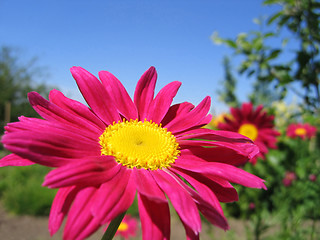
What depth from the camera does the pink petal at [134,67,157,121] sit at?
83 centimetres

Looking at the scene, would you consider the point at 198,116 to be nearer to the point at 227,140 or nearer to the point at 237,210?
the point at 227,140

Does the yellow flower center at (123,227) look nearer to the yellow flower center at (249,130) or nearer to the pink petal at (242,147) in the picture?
the yellow flower center at (249,130)

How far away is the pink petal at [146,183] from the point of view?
1.77 feet

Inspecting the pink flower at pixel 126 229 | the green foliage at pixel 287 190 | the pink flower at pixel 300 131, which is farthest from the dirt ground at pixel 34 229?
the pink flower at pixel 300 131

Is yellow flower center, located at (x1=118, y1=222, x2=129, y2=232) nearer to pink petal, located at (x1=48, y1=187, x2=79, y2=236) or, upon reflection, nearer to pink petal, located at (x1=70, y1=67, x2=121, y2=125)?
pink petal, located at (x1=70, y1=67, x2=121, y2=125)

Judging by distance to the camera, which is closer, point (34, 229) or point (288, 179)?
point (288, 179)

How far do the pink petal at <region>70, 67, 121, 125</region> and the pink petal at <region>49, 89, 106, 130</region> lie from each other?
20 mm

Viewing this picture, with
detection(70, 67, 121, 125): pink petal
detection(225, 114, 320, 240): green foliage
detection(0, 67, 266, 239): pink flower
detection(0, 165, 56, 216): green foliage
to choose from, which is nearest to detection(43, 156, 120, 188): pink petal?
detection(0, 67, 266, 239): pink flower

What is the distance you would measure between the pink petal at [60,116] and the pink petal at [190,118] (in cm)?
22

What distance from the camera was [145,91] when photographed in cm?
86

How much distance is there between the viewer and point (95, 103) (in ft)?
2.44

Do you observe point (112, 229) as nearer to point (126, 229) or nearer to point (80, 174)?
point (80, 174)

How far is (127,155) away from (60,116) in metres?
0.19

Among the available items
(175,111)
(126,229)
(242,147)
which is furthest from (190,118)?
(126,229)
